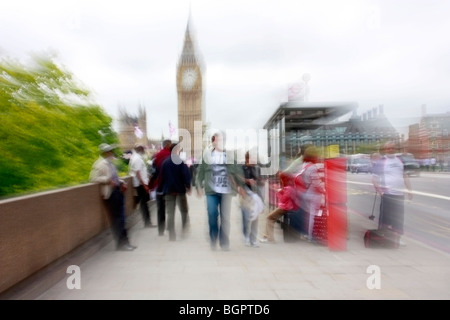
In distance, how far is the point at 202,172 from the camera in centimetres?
625

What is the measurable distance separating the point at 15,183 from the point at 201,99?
53.5 metres

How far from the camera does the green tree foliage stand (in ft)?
25.7

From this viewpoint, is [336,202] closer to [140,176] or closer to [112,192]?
[112,192]

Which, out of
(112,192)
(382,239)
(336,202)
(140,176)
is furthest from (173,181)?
(382,239)

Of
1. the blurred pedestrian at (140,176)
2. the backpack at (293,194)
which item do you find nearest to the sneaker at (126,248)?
the blurred pedestrian at (140,176)

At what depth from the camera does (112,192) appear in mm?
6094

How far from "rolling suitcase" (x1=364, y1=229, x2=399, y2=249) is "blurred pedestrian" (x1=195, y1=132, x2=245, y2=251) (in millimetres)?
2024

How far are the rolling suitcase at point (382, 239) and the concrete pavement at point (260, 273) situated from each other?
127mm

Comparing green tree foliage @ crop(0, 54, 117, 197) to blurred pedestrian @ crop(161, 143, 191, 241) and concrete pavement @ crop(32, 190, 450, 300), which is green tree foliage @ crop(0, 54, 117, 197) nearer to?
blurred pedestrian @ crop(161, 143, 191, 241)

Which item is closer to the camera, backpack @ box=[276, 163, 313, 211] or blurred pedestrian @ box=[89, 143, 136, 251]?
blurred pedestrian @ box=[89, 143, 136, 251]

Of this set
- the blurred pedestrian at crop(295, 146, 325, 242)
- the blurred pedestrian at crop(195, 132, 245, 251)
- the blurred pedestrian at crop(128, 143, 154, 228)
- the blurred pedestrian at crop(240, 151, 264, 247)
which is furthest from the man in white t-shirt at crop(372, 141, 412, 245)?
the blurred pedestrian at crop(128, 143, 154, 228)

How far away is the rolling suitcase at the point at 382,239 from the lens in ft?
20.3

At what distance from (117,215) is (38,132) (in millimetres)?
3531
